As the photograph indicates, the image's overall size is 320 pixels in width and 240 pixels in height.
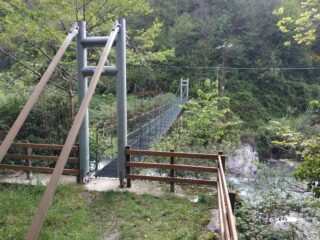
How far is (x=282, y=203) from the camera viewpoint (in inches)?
168

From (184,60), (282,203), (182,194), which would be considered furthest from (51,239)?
(184,60)

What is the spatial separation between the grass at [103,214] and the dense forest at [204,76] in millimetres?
753

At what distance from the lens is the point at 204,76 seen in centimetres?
2488

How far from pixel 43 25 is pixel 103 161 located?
130 inches

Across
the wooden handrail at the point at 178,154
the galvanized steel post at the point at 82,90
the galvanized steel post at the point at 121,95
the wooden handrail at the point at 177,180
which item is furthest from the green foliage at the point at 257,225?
the galvanized steel post at the point at 82,90

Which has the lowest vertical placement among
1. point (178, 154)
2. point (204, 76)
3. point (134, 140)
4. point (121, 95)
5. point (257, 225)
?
point (257, 225)

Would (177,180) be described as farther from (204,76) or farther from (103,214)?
(204,76)

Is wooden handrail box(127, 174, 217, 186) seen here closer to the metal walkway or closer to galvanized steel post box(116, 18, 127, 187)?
galvanized steel post box(116, 18, 127, 187)

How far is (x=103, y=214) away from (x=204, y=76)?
2205cm

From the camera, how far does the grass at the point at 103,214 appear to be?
3.25 meters

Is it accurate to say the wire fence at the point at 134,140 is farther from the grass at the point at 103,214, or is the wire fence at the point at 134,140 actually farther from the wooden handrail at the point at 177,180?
the grass at the point at 103,214

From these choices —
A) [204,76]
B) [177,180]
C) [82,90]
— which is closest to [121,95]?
[82,90]

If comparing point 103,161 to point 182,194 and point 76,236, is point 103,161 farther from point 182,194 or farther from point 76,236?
point 76,236

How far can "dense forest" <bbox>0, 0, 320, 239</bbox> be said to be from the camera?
4375 mm
